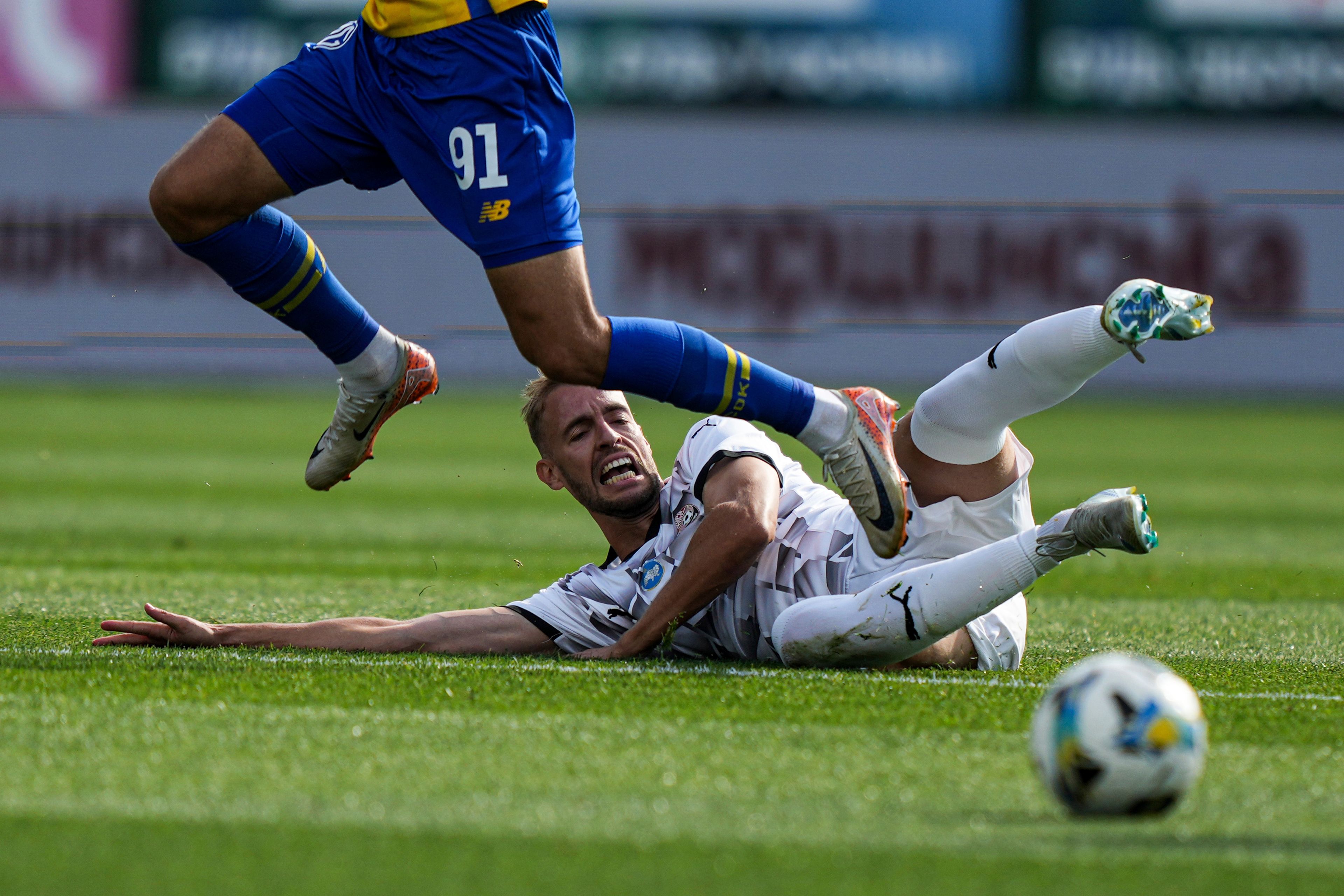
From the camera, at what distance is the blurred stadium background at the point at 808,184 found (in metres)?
19.6

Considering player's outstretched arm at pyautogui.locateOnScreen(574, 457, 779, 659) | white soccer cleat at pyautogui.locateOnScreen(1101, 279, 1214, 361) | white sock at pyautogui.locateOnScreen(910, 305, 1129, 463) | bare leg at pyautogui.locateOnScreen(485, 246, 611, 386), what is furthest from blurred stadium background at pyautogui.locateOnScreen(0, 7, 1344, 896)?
white soccer cleat at pyautogui.locateOnScreen(1101, 279, 1214, 361)

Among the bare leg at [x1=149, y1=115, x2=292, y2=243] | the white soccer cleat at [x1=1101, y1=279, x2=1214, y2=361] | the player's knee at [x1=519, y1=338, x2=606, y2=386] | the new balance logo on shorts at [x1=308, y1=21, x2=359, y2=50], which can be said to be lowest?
the player's knee at [x1=519, y1=338, x2=606, y2=386]

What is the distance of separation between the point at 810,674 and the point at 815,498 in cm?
70

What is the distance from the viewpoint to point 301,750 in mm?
2938

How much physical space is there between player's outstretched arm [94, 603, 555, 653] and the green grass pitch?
0.12 metres

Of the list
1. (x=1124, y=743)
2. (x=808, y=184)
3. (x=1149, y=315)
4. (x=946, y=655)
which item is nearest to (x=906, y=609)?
(x=946, y=655)

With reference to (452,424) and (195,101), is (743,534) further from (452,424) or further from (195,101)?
(195,101)

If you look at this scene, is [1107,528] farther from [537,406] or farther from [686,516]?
[537,406]

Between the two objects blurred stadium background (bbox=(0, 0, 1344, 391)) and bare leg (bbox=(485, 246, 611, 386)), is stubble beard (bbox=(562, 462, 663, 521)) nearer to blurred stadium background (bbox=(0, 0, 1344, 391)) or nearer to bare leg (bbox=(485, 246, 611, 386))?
bare leg (bbox=(485, 246, 611, 386))

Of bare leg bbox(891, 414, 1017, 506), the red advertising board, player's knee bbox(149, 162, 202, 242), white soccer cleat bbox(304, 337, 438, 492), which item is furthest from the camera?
the red advertising board

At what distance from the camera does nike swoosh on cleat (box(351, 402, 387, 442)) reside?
4.50m

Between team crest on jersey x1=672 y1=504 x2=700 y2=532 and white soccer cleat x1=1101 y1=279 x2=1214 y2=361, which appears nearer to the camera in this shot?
white soccer cleat x1=1101 y1=279 x2=1214 y2=361

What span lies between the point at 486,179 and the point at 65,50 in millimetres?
18090

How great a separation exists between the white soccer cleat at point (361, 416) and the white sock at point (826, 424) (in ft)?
4.10
